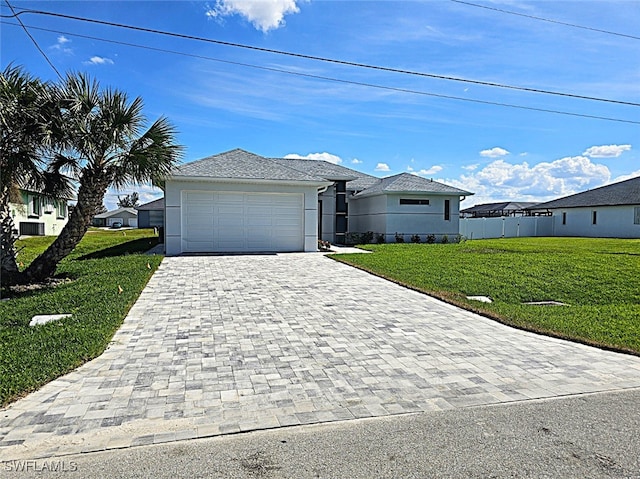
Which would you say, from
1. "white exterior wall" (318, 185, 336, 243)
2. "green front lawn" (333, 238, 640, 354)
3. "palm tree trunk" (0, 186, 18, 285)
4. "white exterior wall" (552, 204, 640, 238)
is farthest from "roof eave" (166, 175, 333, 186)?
"white exterior wall" (552, 204, 640, 238)

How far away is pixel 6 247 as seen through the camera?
9695mm

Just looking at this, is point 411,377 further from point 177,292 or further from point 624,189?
point 624,189

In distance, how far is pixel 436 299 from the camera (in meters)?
8.47

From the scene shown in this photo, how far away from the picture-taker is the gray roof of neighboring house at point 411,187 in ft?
72.4

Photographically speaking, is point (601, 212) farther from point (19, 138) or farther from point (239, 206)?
point (19, 138)

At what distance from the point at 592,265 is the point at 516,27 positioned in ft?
23.2

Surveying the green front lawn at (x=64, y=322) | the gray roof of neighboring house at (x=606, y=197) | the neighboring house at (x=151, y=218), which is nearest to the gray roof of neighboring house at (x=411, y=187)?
the green front lawn at (x=64, y=322)

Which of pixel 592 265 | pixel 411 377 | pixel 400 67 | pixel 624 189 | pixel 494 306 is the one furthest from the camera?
pixel 624 189

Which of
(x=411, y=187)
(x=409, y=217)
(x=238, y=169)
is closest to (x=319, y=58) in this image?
(x=238, y=169)

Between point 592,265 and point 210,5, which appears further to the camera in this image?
point 592,265

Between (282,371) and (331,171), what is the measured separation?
19486 mm

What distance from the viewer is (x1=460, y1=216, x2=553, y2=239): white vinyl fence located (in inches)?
1210

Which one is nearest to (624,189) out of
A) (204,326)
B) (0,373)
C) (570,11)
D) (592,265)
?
(592,265)

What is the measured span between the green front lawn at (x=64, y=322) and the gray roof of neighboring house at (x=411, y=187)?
1356 cm
